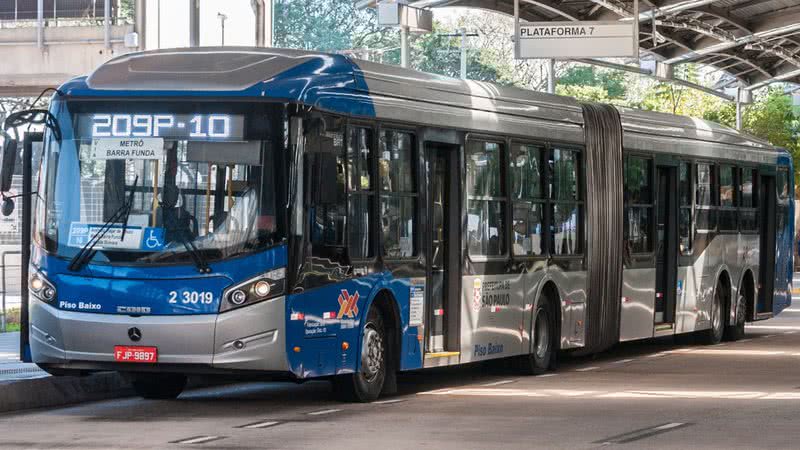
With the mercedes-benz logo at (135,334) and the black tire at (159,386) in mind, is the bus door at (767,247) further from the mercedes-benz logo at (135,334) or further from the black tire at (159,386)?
the mercedes-benz logo at (135,334)

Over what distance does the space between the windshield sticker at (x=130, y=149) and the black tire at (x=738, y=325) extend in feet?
48.6

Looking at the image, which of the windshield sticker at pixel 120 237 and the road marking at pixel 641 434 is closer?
the road marking at pixel 641 434

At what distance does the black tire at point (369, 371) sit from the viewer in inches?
644

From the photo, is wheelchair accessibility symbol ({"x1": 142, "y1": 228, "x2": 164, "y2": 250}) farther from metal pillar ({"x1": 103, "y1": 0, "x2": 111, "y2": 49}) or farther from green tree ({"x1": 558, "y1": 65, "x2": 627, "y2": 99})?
green tree ({"x1": 558, "y1": 65, "x2": 627, "y2": 99})

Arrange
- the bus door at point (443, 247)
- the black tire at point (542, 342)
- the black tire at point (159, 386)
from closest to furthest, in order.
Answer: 1. the black tire at point (159, 386)
2. the bus door at point (443, 247)
3. the black tire at point (542, 342)

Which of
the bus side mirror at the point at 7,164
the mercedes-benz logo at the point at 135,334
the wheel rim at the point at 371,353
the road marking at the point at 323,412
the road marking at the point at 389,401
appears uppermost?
the bus side mirror at the point at 7,164

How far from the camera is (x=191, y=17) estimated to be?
20.6 m

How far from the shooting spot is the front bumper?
591 inches

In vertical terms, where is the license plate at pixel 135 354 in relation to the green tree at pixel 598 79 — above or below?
below

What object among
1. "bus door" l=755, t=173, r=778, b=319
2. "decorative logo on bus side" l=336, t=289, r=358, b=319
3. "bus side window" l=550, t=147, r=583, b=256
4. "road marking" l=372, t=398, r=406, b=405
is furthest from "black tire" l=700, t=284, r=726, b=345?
"decorative logo on bus side" l=336, t=289, r=358, b=319

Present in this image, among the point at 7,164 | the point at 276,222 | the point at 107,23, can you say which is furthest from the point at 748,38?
the point at 7,164

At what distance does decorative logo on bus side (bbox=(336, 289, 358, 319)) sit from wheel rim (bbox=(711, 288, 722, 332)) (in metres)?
12.0

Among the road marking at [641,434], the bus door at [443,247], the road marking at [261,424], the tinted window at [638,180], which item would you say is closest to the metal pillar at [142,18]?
the tinted window at [638,180]

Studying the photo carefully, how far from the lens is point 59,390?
1666 cm
